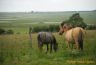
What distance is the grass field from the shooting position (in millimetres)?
3189

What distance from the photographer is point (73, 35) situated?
329cm

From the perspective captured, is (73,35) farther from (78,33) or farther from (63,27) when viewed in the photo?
(63,27)

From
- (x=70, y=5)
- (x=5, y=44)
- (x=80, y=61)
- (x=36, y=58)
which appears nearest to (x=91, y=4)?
(x=70, y=5)

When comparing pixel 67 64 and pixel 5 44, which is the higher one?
pixel 5 44

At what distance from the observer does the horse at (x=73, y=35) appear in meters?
3.21

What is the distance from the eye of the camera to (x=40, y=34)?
10.6 ft

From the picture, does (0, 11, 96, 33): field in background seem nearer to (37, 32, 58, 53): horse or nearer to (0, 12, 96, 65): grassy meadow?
(0, 12, 96, 65): grassy meadow

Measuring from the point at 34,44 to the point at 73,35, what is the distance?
546 millimetres

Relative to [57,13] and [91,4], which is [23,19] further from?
[91,4]

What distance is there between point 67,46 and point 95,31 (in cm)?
42

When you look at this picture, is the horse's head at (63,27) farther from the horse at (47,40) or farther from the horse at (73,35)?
the horse at (47,40)

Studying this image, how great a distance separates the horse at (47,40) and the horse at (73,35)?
0.14m

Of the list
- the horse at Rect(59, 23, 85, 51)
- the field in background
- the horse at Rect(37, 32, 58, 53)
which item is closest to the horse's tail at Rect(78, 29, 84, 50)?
the horse at Rect(59, 23, 85, 51)

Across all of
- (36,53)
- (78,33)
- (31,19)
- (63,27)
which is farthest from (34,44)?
(78,33)
